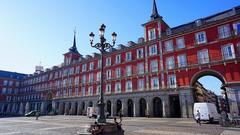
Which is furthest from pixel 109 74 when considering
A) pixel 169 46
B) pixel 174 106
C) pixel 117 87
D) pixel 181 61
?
pixel 181 61

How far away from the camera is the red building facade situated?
25797 mm

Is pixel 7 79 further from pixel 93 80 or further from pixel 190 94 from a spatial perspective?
pixel 190 94

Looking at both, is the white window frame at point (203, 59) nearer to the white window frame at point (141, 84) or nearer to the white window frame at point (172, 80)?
the white window frame at point (172, 80)

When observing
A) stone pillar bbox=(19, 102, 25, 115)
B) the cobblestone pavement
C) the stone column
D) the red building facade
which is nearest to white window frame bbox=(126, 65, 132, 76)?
the red building facade

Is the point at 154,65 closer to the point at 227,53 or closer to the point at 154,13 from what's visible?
the point at 154,13

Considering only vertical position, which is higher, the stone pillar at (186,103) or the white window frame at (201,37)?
the white window frame at (201,37)

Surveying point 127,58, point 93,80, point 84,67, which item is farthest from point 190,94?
point 84,67

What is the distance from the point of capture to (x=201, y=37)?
28.5 metres

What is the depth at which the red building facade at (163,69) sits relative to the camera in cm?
2580

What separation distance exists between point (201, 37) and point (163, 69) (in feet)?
27.0

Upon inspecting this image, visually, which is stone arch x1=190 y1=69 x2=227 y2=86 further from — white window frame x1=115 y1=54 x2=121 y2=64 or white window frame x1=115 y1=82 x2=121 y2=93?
white window frame x1=115 y1=54 x2=121 y2=64

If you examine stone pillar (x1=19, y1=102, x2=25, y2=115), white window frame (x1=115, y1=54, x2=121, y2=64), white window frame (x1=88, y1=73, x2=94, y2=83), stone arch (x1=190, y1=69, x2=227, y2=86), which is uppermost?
white window frame (x1=115, y1=54, x2=121, y2=64)

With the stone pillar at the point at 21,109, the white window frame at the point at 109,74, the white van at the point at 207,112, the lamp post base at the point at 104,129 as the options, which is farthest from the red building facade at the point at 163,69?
the stone pillar at the point at 21,109

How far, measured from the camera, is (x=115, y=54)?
1599 inches
